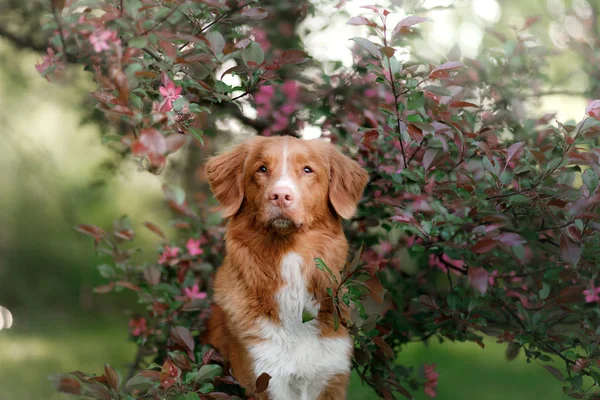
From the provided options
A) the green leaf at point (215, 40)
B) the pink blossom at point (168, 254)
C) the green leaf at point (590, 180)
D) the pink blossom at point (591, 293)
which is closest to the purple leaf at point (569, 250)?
the green leaf at point (590, 180)

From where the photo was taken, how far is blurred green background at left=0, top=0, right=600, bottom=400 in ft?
16.3

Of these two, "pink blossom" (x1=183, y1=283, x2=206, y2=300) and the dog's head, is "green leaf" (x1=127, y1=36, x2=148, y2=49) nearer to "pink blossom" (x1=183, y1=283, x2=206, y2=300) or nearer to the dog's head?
the dog's head

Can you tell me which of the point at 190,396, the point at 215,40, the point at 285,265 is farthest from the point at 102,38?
the point at 190,396

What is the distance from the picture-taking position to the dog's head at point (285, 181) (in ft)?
9.48

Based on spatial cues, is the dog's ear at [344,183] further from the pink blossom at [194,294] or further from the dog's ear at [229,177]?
the pink blossom at [194,294]

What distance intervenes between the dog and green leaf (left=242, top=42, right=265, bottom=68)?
50 cm

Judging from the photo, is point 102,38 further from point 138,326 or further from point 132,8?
point 138,326

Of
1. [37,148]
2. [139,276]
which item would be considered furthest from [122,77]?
[37,148]

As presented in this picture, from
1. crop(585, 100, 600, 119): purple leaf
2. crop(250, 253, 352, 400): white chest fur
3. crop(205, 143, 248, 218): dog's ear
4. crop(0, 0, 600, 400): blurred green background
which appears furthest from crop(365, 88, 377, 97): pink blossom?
crop(585, 100, 600, 119): purple leaf

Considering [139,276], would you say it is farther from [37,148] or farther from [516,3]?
[516,3]

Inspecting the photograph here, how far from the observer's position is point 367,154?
12.7 feet

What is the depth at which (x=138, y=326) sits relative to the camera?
13.9 ft

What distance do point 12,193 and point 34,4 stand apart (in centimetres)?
388

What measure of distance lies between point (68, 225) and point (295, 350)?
4.32m
